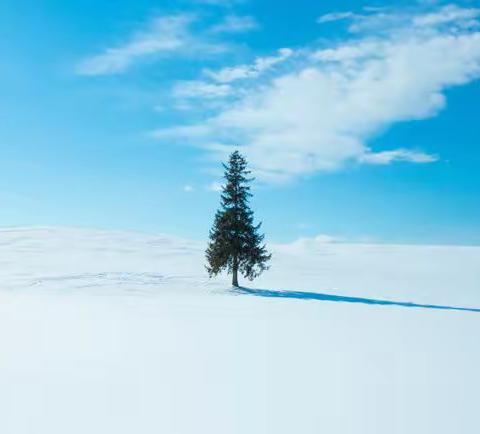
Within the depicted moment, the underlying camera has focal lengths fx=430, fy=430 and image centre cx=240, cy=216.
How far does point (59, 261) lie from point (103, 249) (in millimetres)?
10280

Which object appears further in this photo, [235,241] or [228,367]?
[235,241]

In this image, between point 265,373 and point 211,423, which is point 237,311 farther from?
point 211,423

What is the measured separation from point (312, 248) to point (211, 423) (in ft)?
272

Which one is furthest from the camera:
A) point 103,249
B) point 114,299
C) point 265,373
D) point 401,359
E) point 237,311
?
point 103,249

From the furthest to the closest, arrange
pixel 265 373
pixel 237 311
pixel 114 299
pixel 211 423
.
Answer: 1. pixel 114 299
2. pixel 237 311
3. pixel 265 373
4. pixel 211 423

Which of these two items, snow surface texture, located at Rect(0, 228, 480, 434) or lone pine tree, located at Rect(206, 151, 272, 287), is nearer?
snow surface texture, located at Rect(0, 228, 480, 434)

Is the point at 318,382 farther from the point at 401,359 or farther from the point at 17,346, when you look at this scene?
the point at 17,346

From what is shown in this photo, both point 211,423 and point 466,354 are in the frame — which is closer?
point 211,423

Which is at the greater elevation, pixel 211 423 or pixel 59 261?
pixel 59 261

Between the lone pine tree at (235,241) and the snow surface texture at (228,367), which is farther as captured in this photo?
the lone pine tree at (235,241)

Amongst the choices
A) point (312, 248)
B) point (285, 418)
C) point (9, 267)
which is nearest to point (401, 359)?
point (285, 418)

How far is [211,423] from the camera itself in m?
6.09

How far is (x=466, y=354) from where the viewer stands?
11141 mm

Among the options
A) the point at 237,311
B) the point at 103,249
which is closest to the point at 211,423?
the point at 237,311
